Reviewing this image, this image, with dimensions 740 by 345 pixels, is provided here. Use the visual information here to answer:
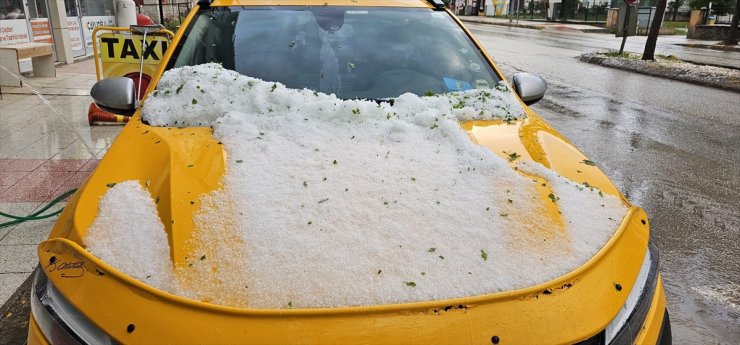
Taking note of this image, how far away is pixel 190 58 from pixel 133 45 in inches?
161

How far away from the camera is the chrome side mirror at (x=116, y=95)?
2873 mm

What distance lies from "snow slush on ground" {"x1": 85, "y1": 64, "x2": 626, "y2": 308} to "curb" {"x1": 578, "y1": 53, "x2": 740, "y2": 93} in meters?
12.4

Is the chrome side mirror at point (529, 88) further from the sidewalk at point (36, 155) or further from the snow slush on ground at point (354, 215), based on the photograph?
the sidewalk at point (36, 155)

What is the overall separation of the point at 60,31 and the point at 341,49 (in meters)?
11.5

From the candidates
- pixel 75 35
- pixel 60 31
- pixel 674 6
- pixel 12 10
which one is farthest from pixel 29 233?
pixel 674 6

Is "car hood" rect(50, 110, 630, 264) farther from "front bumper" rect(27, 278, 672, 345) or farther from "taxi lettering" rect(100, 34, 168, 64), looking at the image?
"taxi lettering" rect(100, 34, 168, 64)

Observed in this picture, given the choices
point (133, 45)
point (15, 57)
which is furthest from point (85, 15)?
point (133, 45)

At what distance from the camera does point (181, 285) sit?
1559 mm

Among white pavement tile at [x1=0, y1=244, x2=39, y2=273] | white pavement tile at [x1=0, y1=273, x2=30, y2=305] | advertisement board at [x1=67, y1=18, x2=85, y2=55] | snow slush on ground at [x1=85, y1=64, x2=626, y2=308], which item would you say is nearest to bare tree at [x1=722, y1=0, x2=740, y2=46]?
advertisement board at [x1=67, y1=18, x2=85, y2=55]

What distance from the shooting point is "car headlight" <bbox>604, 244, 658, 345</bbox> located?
1.63 meters

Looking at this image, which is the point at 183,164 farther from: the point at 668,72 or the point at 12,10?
the point at 668,72

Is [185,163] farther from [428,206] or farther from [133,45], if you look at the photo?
[133,45]

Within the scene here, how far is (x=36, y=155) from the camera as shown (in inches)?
224

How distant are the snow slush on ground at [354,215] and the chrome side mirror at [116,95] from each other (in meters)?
0.27
